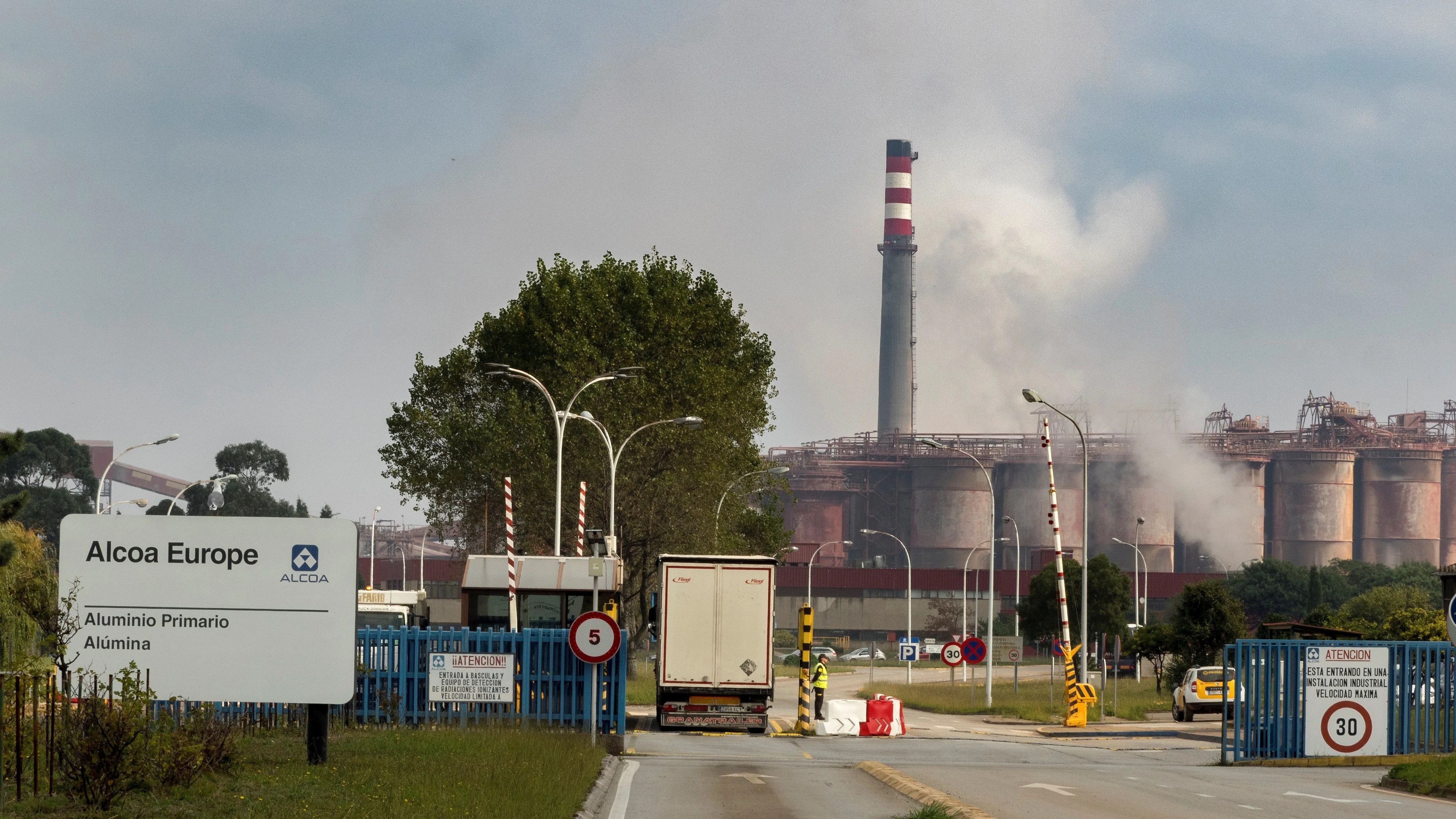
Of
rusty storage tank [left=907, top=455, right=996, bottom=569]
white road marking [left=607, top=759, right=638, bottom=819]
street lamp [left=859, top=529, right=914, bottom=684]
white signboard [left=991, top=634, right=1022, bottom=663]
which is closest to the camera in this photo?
white road marking [left=607, top=759, right=638, bottom=819]

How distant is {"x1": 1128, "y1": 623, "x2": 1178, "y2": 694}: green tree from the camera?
53.8 metres

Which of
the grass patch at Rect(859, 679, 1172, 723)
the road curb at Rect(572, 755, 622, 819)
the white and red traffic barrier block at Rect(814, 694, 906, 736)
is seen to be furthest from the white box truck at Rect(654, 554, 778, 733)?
the grass patch at Rect(859, 679, 1172, 723)

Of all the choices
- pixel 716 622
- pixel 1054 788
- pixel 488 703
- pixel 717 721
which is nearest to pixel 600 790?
pixel 1054 788

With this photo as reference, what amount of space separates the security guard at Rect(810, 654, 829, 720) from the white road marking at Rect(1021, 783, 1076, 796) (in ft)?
38.2

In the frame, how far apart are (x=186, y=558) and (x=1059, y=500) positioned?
430ft

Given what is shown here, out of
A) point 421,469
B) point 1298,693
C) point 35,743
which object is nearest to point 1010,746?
point 1298,693

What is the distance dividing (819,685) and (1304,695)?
10.9 m

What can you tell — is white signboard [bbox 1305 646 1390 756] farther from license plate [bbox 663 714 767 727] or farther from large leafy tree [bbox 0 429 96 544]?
large leafy tree [bbox 0 429 96 544]

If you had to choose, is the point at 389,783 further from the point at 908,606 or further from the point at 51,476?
the point at 51,476

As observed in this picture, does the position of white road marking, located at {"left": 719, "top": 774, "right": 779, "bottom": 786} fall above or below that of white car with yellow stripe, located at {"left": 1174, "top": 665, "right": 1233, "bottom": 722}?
above

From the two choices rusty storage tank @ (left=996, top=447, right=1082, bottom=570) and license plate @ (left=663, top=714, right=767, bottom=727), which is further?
rusty storage tank @ (left=996, top=447, right=1082, bottom=570)

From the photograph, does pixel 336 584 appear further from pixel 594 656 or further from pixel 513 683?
pixel 513 683

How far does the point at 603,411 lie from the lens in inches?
2058

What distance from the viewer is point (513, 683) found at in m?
24.0
